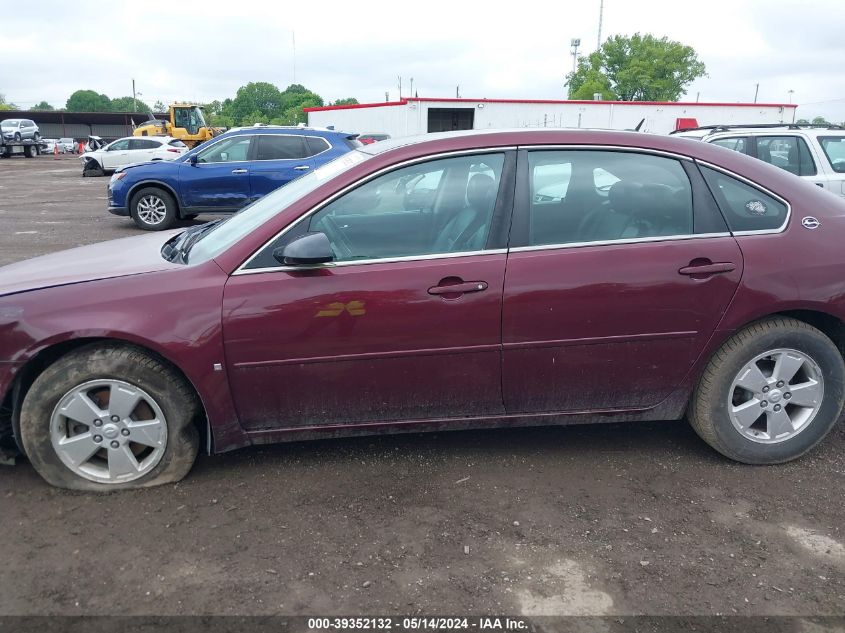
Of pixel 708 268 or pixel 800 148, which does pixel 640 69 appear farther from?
pixel 708 268

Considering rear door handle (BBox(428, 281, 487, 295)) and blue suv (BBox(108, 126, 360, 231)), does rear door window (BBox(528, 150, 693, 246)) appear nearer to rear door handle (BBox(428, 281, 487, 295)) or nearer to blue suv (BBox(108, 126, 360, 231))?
rear door handle (BBox(428, 281, 487, 295))

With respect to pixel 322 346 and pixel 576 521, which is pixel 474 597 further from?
pixel 322 346

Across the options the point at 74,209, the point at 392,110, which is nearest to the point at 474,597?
the point at 74,209

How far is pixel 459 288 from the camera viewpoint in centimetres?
311

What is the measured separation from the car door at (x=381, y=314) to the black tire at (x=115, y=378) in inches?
11.2

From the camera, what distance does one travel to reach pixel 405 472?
3.44 metres

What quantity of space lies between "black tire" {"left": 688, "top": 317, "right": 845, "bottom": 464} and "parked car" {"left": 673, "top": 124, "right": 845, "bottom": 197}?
676 cm

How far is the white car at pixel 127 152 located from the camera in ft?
84.8

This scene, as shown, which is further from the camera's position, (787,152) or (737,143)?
(737,143)

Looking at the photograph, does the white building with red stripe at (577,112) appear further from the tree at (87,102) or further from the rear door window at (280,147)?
the tree at (87,102)

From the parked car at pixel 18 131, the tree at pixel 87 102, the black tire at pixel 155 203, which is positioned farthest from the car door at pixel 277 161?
the tree at pixel 87 102

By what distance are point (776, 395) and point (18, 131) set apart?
47.2m

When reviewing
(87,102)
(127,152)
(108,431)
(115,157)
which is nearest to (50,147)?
(115,157)

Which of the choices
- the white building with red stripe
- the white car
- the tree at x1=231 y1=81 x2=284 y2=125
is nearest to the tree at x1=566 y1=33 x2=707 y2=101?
the white building with red stripe
